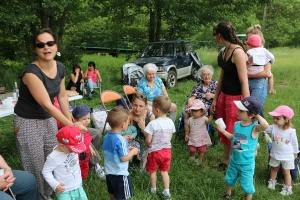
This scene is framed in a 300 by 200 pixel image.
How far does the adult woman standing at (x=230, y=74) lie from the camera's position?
10.8 ft

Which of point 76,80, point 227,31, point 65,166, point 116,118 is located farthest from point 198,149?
point 76,80

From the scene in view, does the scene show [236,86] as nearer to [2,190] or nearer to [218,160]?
[218,160]

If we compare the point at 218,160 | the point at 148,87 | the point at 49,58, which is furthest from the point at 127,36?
the point at 49,58

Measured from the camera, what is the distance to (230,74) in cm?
348

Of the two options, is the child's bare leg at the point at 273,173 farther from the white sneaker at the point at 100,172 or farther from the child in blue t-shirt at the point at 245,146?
the white sneaker at the point at 100,172

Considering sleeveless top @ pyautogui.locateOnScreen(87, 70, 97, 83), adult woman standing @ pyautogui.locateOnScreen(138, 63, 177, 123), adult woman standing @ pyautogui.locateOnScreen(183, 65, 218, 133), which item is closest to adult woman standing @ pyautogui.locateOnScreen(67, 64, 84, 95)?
sleeveless top @ pyautogui.locateOnScreen(87, 70, 97, 83)

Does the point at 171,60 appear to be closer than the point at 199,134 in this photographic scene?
No

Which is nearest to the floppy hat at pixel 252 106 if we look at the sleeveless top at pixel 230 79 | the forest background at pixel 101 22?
the sleeveless top at pixel 230 79

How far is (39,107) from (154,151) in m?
1.26

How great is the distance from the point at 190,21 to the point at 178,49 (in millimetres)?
1174

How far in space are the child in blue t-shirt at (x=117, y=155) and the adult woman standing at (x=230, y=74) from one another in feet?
4.47

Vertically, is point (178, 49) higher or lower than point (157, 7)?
lower

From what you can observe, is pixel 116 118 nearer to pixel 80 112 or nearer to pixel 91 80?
pixel 80 112

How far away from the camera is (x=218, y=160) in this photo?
433 centimetres
